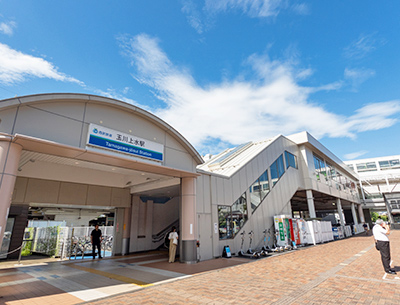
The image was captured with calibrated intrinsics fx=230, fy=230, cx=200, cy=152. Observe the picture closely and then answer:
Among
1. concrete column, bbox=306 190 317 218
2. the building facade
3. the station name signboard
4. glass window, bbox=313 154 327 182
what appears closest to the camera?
the station name signboard

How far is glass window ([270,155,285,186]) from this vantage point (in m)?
16.8

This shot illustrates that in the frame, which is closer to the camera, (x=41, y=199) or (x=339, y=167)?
(x=41, y=199)

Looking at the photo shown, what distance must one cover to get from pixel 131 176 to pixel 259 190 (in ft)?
26.6

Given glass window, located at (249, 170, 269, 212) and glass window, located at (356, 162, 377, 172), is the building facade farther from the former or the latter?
glass window, located at (249, 170, 269, 212)

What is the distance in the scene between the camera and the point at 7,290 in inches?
232

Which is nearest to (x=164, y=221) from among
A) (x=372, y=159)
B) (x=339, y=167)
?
(x=339, y=167)

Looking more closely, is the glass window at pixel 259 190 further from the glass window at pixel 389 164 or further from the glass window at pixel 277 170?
the glass window at pixel 389 164

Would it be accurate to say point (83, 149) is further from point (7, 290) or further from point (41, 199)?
point (41, 199)

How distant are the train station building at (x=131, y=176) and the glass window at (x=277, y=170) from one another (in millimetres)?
79

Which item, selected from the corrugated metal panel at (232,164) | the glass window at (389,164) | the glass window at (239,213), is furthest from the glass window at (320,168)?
the glass window at (389,164)

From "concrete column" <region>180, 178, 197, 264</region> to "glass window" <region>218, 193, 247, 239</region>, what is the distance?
84.4 inches

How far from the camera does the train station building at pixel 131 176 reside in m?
6.38

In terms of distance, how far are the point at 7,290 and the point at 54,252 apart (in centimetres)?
808

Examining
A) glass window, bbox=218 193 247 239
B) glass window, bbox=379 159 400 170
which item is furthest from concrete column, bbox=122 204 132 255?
glass window, bbox=379 159 400 170
